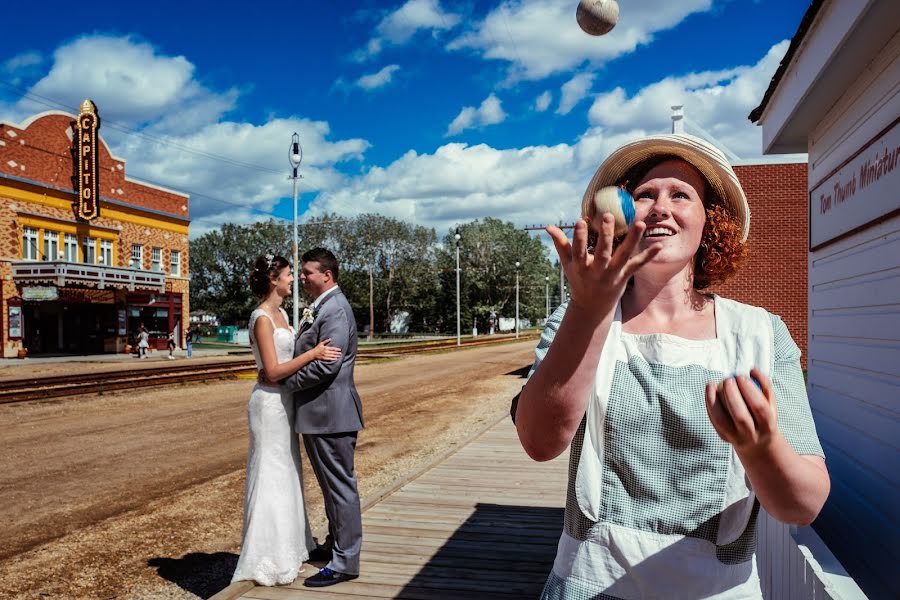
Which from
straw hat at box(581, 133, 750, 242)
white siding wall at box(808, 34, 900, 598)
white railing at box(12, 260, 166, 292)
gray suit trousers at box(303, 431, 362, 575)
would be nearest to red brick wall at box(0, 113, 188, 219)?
white railing at box(12, 260, 166, 292)

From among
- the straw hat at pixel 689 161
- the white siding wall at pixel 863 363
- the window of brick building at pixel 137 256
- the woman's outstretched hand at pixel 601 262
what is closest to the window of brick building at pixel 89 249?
the window of brick building at pixel 137 256

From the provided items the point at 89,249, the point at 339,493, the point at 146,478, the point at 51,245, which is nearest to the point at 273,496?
the point at 339,493

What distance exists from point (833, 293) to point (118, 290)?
128 feet

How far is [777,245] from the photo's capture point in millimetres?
17234

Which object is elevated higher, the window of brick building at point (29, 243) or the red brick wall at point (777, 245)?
the window of brick building at point (29, 243)

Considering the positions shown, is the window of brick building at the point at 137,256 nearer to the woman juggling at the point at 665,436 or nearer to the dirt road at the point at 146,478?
the dirt road at the point at 146,478

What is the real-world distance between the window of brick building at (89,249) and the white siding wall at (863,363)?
37838mm

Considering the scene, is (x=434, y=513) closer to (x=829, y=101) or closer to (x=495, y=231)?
(x=829, y=101)

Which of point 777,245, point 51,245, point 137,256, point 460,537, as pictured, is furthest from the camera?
point 137,256

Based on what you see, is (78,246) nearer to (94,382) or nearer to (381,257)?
(94,382)

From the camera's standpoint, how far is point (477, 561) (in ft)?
15.8

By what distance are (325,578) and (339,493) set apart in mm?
522

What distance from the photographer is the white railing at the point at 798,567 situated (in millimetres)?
2166

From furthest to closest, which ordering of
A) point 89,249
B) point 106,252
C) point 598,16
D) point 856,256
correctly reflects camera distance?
point 106,252, point 89,249, point 598,16, point 856,256
